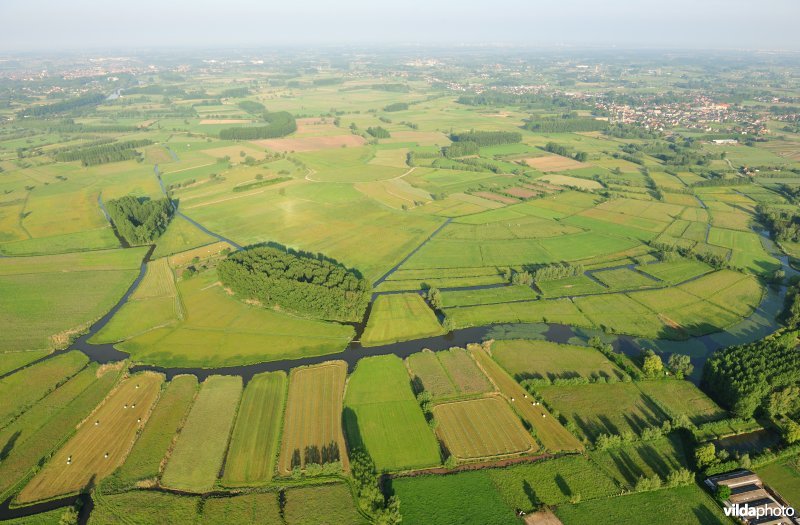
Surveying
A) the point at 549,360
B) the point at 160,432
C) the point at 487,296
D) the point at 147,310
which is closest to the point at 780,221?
the point at 487,296

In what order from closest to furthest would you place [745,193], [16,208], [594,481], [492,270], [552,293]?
[594,481]
[552,293]
[492,270]
[16,208]
[745,193]

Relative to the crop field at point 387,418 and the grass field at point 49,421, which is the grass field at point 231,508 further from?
the grass field at point 49,421

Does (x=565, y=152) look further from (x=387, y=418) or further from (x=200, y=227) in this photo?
(x=387, y=418)

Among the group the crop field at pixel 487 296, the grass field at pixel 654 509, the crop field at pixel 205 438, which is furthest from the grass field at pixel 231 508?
the crop field at pixel 487 296

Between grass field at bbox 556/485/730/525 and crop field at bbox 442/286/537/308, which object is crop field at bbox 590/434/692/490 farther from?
crop field at bbox 442/286/537/308

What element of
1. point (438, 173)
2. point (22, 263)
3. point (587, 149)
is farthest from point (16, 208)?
point (587, 149)

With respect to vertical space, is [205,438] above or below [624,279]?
below

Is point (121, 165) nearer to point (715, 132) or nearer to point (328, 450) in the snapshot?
point (328, 450)
